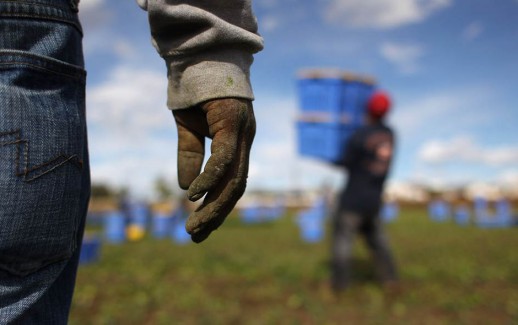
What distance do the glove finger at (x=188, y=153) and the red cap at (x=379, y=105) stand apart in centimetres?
313

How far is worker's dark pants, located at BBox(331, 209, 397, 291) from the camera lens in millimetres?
4016

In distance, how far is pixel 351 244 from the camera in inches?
160

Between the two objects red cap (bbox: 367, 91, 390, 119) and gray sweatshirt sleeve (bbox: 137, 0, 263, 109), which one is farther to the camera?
red cap (bbox: 367, 91, 390, 119)

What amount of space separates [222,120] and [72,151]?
0.35 metres

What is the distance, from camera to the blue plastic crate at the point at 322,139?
16.9ft

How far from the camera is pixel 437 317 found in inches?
131

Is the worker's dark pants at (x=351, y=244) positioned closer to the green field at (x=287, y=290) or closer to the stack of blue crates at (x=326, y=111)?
the green field at (x=287, y=290)

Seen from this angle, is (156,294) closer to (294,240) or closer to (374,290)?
(374,290)

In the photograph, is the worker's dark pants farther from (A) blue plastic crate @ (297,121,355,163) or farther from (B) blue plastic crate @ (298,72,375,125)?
(B) blue plastic crate @ (298,72,375,125)

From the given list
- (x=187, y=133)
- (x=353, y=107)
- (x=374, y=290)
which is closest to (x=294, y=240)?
(x=353, y=107)

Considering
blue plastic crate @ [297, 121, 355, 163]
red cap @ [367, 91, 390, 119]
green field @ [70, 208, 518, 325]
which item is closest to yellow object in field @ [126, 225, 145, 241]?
green field @ [70, 208, 518, 325]

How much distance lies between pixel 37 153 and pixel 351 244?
3.54 meters

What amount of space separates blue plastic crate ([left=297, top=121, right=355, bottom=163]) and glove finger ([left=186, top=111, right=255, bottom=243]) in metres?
4.12

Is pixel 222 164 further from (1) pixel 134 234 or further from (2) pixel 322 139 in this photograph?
(1) pixel 134 234
